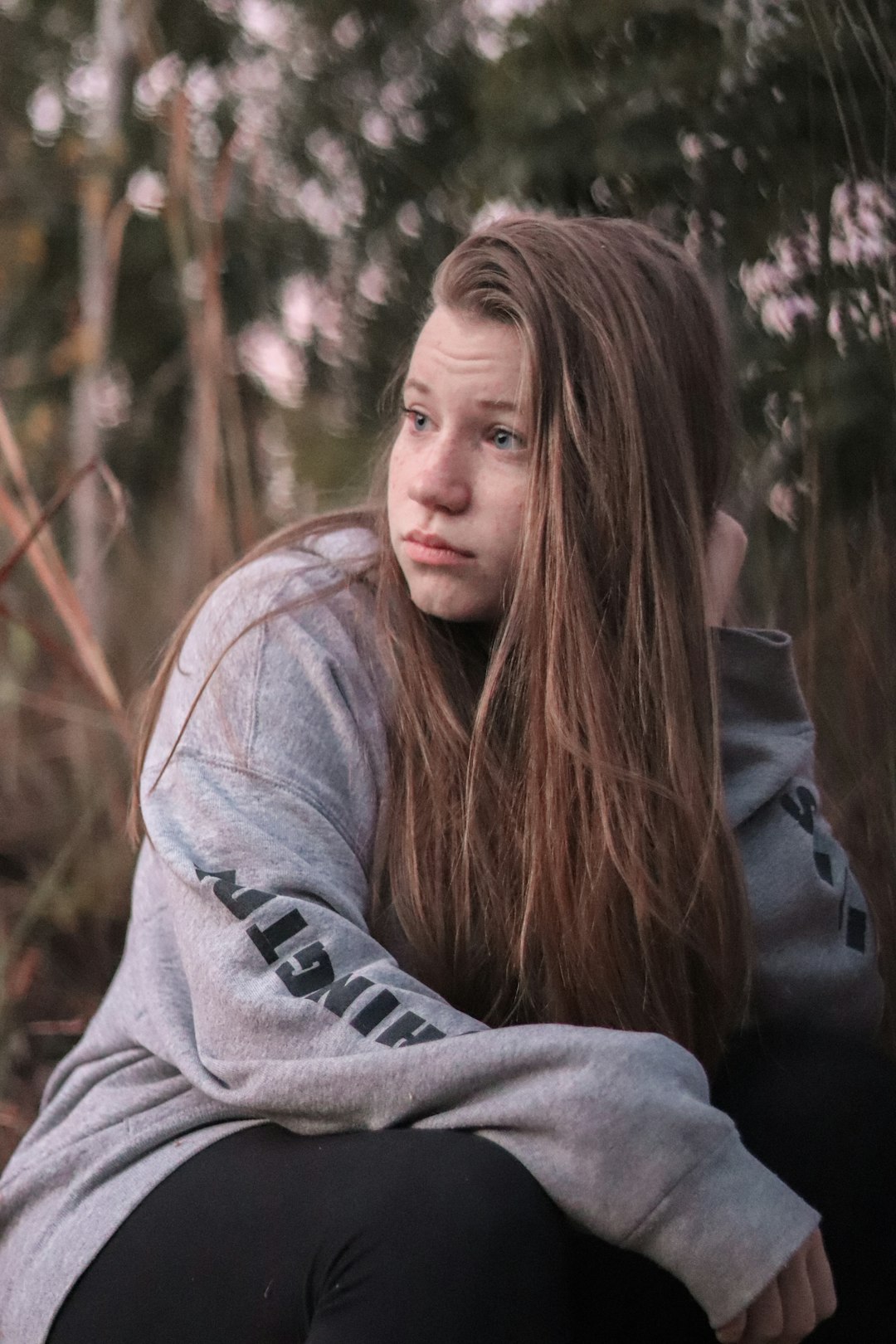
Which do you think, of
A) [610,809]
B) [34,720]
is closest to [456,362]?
[610,809]

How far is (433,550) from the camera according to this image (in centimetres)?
120

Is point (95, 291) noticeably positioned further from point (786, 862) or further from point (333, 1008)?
point (333, 1008)

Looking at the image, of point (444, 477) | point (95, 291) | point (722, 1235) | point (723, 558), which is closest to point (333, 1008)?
point (722, 1235)

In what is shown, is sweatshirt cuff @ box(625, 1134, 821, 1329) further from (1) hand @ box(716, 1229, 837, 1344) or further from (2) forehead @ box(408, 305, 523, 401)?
(2) forehead @ box(408, 305, 523, 401)

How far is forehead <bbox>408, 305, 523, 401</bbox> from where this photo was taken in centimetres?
117

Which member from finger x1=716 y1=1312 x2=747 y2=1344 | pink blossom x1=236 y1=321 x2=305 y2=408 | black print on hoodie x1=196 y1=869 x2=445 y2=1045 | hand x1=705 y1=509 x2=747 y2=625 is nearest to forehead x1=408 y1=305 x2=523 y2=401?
hand x1=705 y1=509 x2=747 y2=625

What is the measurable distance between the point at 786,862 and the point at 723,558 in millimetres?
271

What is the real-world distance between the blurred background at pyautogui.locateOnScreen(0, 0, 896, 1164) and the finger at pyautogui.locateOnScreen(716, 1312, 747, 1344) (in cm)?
57

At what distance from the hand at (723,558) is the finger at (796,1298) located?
55 cm

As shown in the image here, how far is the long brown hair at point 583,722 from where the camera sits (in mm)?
1179

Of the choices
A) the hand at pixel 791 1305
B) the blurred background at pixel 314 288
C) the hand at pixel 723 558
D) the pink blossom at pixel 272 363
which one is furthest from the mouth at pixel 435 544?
the pink blossom at pixel 272 363

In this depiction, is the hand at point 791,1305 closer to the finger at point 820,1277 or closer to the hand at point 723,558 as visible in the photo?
the finger at point 820,1277

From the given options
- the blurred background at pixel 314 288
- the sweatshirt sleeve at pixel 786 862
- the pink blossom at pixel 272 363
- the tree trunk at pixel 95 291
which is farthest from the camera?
the pink blossom at pixel 272 363

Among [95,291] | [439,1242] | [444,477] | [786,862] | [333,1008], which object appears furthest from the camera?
[95,291]
